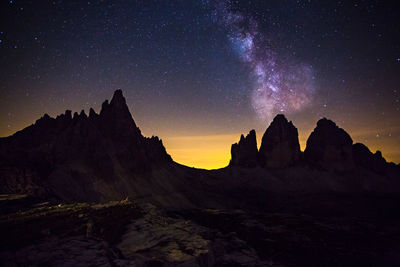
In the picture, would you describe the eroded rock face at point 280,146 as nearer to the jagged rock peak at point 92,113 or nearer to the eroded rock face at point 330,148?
the eroded rock face at point 330,148

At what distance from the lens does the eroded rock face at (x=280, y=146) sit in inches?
6206

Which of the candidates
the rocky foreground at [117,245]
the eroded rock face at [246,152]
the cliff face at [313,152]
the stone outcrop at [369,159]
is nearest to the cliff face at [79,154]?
the rocky foreground at [117,245]

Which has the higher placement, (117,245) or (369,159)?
(369,159)

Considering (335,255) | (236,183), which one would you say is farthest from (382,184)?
(335,255)

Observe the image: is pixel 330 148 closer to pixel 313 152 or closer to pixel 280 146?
pixel 313 152

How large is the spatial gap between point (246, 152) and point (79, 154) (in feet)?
370

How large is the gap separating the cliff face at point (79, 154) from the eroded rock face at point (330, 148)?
117 meters

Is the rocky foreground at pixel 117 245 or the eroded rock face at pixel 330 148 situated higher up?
the eroded rock face at pixel 330 148

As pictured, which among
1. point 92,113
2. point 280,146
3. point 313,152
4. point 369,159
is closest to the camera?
point 92,113

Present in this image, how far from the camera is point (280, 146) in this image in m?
160

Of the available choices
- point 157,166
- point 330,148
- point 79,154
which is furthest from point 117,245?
point 330,148

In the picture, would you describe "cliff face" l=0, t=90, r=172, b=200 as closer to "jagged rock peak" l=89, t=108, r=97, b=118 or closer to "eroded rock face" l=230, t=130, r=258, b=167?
"jagged rock peak" l=89, t=108, r=97, b=118

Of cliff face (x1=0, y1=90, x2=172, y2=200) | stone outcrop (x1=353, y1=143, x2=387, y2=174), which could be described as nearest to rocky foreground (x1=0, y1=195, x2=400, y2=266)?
cliff face (x1=0, y1=90, x2=172, y2=200)

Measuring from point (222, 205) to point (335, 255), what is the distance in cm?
7233
